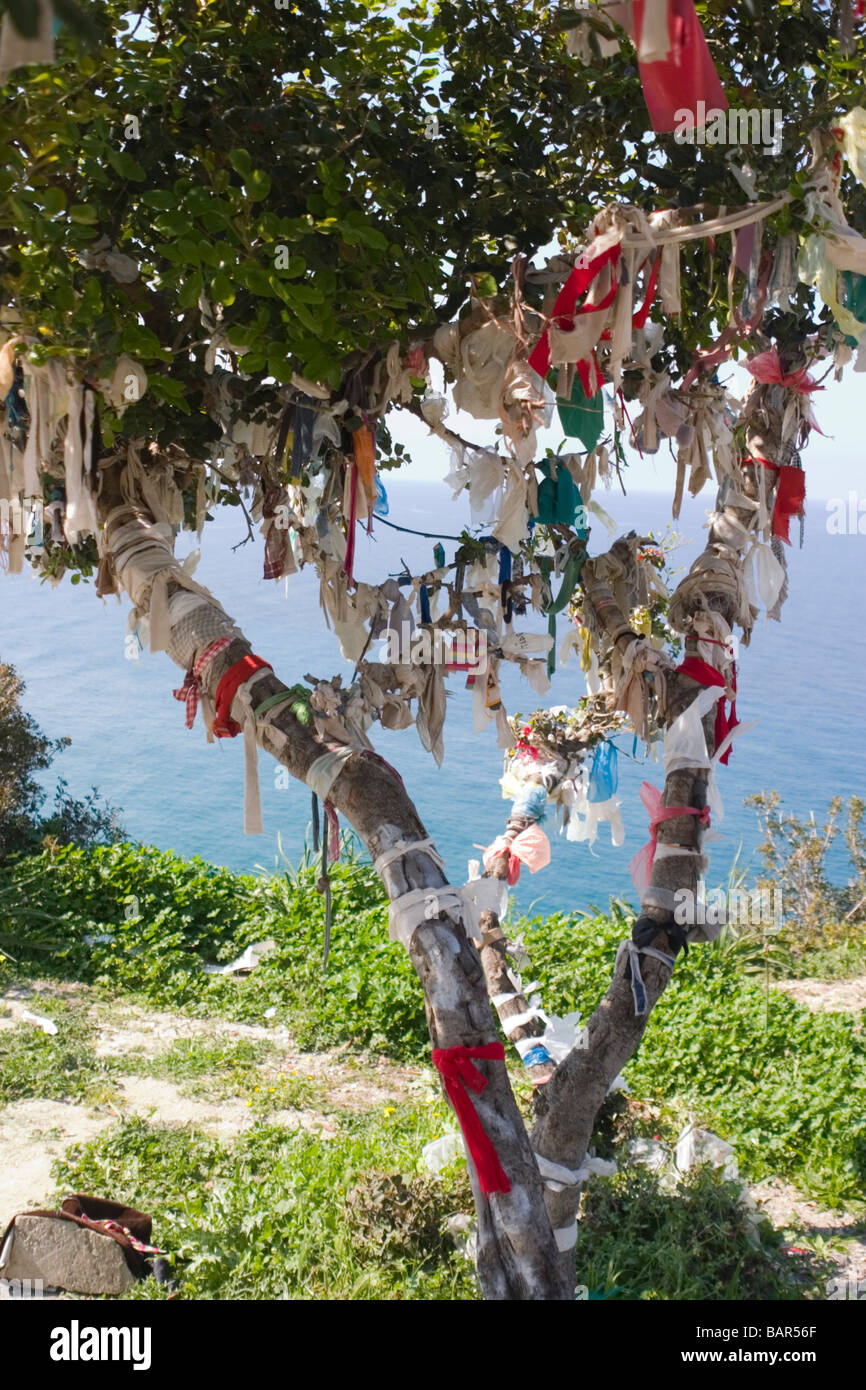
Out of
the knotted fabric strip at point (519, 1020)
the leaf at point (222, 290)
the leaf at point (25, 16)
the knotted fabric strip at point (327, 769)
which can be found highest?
the leaf at point (222, 290)

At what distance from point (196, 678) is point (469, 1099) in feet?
4.18

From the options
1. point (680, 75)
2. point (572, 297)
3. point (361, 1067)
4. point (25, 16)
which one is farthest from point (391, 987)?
point (25, 16)

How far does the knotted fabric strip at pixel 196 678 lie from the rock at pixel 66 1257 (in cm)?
201

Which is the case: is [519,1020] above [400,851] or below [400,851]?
below

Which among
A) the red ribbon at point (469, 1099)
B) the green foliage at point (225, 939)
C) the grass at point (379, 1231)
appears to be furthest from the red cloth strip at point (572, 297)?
the green foliage at point (225, 939)

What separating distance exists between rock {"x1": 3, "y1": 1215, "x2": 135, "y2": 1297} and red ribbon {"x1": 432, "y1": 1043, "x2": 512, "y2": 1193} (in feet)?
5.97

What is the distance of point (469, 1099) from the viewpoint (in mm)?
2729

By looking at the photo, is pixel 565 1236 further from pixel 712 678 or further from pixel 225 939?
pixel 225 939

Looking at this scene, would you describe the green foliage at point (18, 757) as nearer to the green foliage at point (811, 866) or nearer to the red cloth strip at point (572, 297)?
the green foliage at point (811, 866)

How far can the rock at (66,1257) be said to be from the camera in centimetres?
387

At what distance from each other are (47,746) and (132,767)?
244 cm

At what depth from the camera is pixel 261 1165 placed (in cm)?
475

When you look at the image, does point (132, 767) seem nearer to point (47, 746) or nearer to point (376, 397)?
point (47, 746)
